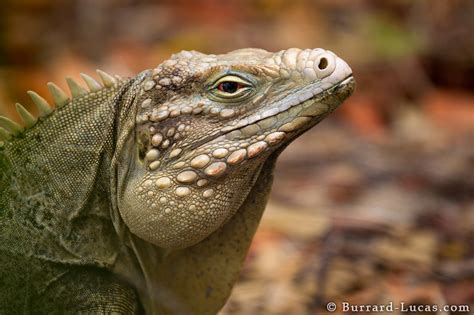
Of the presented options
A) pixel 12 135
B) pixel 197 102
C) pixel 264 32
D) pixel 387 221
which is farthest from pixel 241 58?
pixel 264 32

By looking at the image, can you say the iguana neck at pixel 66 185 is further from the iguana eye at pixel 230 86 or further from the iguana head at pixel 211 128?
the iguana eye at pixel 230 86

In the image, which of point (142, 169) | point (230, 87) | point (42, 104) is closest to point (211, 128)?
point (230, 87)

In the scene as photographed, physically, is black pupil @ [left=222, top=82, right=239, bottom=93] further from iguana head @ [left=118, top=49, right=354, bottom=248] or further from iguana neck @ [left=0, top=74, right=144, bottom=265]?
iguana neck @ [left=0, top=74, right=144, bottom=265]

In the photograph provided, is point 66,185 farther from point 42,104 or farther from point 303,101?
point 303,101

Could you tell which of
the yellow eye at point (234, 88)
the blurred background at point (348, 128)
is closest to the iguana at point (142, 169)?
the yellow eye at point (234, 88)

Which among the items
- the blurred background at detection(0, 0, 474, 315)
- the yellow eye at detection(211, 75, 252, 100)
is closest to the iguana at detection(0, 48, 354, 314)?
the yellow eye at detection(211, 75, 252, 100)

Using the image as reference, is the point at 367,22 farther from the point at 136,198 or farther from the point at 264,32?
the point at 136,198
